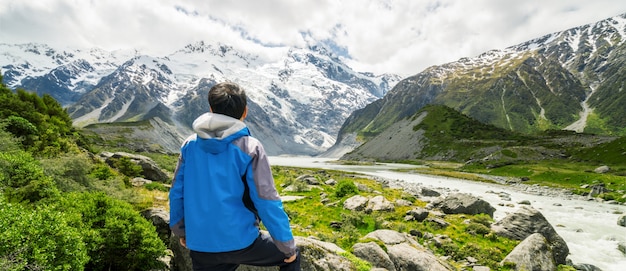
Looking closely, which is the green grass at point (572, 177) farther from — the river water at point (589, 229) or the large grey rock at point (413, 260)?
the large grey rock at point (413, 260)

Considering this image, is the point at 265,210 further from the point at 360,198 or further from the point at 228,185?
the point at 360,198

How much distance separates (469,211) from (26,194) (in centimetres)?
2807

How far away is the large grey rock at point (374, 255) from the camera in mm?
11992

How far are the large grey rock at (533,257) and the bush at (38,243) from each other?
1768 cm

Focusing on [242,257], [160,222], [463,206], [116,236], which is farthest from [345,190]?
[242,257]

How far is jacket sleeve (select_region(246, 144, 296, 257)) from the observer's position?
15.4 feet

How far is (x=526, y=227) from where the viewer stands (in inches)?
832

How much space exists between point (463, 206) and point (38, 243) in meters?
27.4

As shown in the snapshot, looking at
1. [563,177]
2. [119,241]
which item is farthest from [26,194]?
[563,177]

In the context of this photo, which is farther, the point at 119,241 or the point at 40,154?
the point at 40,154

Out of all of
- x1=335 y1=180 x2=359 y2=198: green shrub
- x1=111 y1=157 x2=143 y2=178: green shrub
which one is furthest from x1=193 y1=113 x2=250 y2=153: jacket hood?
x1=111 y1=157 x2=143 y2=178: green shrub

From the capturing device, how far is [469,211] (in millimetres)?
26469

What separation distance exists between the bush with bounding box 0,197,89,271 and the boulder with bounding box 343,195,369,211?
1954cm

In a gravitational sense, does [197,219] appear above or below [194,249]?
above
